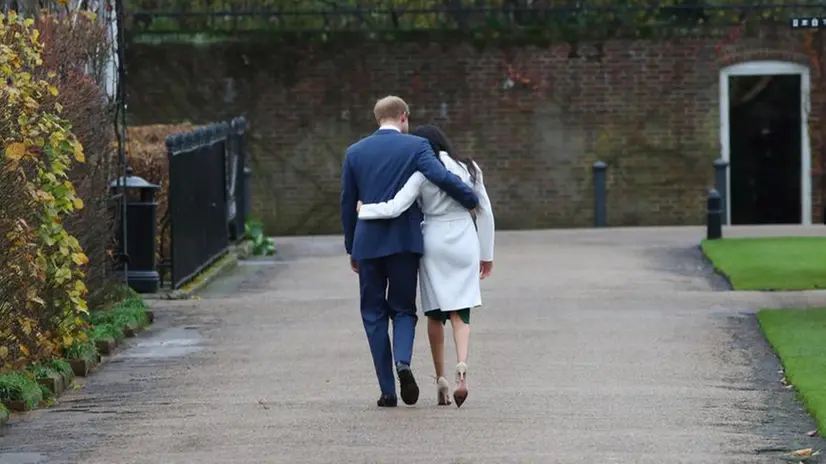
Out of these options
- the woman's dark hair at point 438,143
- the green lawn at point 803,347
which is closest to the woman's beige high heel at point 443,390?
the woman's dark hair at point 438,143

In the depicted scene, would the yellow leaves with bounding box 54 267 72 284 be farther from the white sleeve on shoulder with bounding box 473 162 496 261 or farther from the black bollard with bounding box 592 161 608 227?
the black bollard with bounding box 592 161 608 227

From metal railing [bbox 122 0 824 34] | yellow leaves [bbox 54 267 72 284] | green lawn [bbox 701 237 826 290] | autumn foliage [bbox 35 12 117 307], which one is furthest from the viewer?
metal railing [bbox 122 0 824 34]

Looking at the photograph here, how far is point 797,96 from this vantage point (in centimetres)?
2764

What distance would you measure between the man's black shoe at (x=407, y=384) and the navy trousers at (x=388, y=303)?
9 cm

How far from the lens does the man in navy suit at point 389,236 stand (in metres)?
10.4

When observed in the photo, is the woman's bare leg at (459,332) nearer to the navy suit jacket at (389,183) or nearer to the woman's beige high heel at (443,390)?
the woman's beige high heel at (443,390)

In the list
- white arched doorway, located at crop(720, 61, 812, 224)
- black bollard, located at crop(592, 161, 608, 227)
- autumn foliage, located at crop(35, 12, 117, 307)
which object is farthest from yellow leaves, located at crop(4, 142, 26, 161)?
white arched doorway, located at crop(720, 61, 812, 224)

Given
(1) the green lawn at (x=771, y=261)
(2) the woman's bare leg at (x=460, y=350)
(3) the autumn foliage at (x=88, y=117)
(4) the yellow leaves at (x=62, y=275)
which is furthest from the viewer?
(1) the green lawn at (x=771, y=261)

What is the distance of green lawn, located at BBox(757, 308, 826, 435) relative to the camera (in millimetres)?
10383

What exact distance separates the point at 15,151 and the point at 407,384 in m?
2.42

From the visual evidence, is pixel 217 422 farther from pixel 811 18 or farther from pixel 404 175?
pixel 811 18

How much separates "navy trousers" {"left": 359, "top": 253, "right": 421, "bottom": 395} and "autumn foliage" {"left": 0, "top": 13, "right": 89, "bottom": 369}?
75.8 inches

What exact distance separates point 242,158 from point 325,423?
14.2 m

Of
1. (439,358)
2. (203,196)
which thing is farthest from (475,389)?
(203,196)
